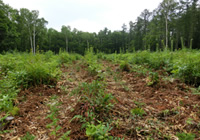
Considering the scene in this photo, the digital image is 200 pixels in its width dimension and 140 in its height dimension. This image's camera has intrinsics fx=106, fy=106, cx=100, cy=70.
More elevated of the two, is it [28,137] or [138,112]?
[138,112]

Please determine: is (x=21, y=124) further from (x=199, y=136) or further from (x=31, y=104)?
(x=199, y=136)

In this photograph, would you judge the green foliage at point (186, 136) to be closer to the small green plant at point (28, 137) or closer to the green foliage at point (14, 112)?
the small green plant at point (28, 137)

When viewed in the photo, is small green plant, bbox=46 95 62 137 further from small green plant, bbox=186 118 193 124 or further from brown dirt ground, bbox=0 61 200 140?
small green plant, bbox=186 118 193 124

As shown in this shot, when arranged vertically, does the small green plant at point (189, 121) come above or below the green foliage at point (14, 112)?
below

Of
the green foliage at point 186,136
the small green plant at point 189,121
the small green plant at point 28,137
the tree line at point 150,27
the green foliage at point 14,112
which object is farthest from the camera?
the tree line at point 150,27

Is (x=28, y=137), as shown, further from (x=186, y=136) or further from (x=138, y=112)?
(x=186, y=136)

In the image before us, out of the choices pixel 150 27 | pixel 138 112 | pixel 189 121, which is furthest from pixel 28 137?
pixel 150 27

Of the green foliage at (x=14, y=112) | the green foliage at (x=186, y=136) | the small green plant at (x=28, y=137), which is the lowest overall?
the small green plant at (x=28, y=137)

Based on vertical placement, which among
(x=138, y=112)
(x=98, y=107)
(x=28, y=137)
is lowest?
(x=28, y=137)

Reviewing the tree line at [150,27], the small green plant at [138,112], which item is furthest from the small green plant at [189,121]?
the tree line at [150,27]

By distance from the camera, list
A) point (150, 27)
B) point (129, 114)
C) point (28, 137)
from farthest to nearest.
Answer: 1. point (150, 27)
2. point (129, 114)
3. point (28, 137)

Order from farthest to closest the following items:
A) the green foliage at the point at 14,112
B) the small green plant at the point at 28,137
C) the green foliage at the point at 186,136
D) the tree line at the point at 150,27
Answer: the tree line at the point at 150,27 → the green foliage at the point at 14,112 → the small green plant at the point at 28,137 → the green foliage at the point at 186,136

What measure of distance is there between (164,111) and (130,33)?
4956cm

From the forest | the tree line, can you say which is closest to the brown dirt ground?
the forest
